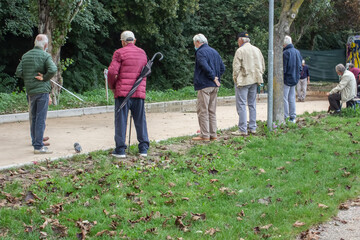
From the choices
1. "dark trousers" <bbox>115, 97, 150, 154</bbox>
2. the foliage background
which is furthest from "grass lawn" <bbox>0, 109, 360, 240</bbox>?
the foliage background

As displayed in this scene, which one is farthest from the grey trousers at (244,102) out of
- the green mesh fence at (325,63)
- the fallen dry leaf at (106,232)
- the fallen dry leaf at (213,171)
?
the green mesh fence at (325,63)

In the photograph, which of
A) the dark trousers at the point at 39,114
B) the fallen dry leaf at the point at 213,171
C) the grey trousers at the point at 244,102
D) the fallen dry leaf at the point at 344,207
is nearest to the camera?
the fallen dry leaf at the point at 344,207

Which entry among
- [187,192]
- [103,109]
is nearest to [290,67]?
[187,192]

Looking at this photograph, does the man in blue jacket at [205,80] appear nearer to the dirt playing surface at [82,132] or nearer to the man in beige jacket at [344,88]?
the dirt playing surface at [82,132]

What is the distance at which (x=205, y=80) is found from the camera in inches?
388

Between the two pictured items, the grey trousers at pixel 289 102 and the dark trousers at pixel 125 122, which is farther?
the grey trousers at pixel 289 102

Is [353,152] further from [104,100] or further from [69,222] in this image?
[104,100]

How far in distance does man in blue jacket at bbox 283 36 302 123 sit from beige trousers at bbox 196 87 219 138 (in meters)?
2.28

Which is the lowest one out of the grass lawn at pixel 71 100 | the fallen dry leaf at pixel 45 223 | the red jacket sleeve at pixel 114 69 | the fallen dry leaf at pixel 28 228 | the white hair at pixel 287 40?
the fallen dry leaf at pixel 28 228

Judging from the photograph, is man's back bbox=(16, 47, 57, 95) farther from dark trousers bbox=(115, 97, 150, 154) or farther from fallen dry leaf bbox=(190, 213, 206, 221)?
fallen dry leaf bbox=(190, 213, 206, 221)

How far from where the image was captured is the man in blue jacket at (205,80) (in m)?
9.76

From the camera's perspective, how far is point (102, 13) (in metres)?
21.7

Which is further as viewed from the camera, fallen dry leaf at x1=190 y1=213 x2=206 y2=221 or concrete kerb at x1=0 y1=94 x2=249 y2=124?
concrete kerb at x1=0 y1=94 x2=249 y2=124

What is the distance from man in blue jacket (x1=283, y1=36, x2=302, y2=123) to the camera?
11844mm
